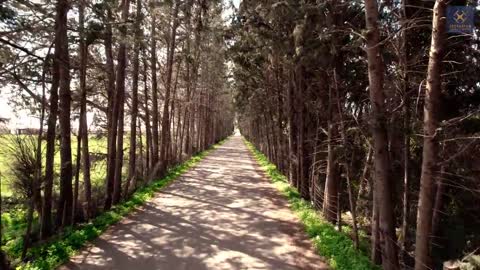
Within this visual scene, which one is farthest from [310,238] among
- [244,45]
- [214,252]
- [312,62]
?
[244,45]

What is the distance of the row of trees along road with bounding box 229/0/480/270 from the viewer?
6.31 metres

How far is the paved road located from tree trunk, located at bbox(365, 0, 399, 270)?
1197 millimetres

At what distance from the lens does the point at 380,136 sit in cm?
720

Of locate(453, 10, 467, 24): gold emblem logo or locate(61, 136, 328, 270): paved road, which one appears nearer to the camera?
locate(453, 10, 467, 24): gold emblem logo

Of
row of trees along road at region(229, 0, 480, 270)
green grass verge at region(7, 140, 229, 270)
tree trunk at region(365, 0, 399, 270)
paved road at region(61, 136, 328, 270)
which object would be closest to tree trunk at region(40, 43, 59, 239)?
green grass verge at region(7, 140, 229, 270)

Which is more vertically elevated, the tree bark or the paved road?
the tree bark

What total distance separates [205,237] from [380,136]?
430cm

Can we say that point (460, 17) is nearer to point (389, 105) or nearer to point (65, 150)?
point (389, 105)

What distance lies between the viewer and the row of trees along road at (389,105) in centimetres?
631

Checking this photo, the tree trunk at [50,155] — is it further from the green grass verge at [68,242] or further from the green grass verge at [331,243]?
the green grass verge at [331,243]

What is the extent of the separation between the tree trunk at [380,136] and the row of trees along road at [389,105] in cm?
2

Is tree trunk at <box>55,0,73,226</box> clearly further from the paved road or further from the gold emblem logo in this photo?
the gold emblem logo

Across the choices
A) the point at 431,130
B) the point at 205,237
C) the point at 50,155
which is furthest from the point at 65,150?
the point at 431,130

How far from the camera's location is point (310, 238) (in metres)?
9.38
